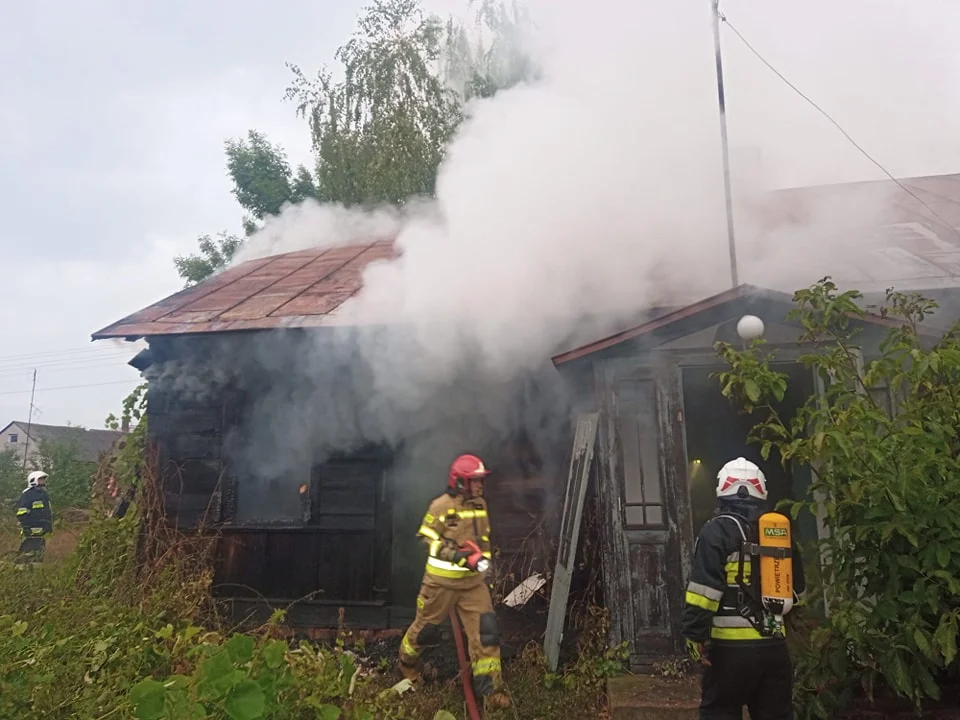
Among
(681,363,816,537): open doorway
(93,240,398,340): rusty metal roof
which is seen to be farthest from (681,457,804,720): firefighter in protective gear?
(93,240,398,340): rusty metal roof

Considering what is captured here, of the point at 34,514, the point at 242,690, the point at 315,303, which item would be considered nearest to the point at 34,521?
the point at 34,514

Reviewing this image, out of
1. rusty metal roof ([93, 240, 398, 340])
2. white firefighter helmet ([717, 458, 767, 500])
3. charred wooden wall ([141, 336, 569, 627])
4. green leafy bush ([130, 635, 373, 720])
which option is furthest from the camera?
rusty metal roof ([93, 240, 398, 340])

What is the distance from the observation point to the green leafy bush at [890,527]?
333cm

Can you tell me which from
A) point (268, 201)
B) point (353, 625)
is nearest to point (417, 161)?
point (268, 201)

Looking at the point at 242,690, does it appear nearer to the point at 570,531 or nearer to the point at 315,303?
the point at 570,531

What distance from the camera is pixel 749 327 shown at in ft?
17.0

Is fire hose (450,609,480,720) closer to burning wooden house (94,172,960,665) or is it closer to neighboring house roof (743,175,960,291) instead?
burning wooden house (94,172,960,665)

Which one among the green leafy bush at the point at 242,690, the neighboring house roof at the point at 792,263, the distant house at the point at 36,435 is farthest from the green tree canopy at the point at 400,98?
the distant house at the point at 36,435

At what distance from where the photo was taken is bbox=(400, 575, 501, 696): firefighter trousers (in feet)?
16.3

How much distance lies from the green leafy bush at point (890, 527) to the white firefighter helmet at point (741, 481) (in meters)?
0.26

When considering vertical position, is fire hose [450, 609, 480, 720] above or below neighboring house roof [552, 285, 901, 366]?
below

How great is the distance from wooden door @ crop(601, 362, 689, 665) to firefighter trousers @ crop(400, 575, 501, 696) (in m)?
1.04

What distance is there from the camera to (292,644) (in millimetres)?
6770

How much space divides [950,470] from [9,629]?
6195mm
